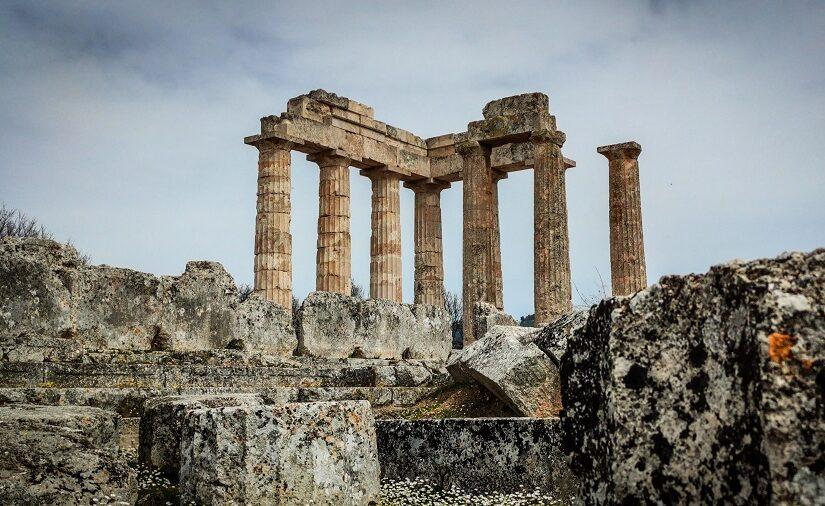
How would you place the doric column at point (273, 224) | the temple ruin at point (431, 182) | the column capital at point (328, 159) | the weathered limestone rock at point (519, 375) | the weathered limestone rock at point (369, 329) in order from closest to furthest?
the weathered limestone rock at point (519, 375) < the weathered limestone rock at point (369, 329) < the temple ruin at point (431, 182) < the doric column at point (273, 224) < the column capital at point (328, 159)

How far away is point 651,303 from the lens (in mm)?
2449

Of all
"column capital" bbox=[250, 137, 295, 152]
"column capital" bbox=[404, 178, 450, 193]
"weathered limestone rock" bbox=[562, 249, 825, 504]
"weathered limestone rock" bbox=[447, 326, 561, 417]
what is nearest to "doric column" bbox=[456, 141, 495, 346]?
"column capital" bbox=[250, 137, 295, 152]

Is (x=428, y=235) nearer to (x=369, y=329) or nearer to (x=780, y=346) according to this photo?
(x=369, y=329)

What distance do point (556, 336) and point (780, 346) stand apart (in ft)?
19.3

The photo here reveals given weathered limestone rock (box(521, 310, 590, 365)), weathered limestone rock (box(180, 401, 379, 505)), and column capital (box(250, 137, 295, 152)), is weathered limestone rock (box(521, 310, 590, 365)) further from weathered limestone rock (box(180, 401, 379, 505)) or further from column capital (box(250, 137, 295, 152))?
column capital (box(250, 137, 295, 152))

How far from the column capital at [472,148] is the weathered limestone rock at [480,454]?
18065mm

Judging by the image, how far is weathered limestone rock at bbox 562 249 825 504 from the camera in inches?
77.4

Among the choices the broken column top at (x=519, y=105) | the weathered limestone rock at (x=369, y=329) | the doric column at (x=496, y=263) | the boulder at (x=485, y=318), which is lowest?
the weathered limestone rock at (x=369, y=329)

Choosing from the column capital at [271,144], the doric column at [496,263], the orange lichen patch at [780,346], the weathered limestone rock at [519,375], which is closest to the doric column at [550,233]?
the doric column at [496,263]

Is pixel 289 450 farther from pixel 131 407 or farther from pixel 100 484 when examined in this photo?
pixel 131 407

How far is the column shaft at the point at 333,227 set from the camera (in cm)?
2634

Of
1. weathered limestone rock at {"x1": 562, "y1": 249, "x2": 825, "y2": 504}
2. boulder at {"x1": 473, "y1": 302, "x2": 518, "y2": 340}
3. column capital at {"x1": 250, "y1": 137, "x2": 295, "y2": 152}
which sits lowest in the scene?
weathered limestone rock at {"x1": 562, "y1": 249, "x2": 825, "y2": 504}

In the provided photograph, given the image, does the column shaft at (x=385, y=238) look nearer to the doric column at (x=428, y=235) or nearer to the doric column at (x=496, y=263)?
the doric column at (x=428, y=235)

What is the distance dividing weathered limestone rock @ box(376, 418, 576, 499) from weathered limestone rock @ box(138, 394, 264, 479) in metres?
0.98
